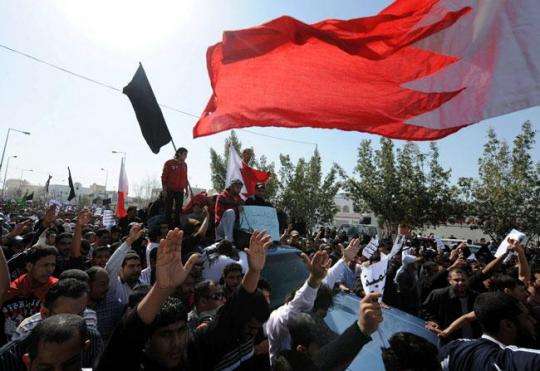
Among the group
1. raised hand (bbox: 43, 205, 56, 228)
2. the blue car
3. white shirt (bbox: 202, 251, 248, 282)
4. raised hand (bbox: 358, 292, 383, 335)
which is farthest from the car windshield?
raised hand (bbox: 43, 205, 56, 228)

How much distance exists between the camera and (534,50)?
249cm

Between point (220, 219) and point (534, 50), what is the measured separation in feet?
16.3

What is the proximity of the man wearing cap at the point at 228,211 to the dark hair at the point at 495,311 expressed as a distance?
4071 millimetres

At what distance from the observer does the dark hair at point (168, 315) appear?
2.06 metres

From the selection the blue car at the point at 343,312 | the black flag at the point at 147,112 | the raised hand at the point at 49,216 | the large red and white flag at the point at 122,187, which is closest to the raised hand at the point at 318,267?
the blue car at the point at 343,312

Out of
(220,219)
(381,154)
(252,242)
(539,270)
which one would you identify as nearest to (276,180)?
(381,154)

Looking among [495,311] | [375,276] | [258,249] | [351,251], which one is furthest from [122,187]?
[495,311]

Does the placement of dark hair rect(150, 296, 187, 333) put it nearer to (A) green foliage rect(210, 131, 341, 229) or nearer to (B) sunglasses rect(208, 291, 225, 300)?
(B) sunglasses rect(208, 291, 225, 300)

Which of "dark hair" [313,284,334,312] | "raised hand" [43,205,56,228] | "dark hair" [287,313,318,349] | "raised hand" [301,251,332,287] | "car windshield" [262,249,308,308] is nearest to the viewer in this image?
"dark hair" [287,313,318,349]

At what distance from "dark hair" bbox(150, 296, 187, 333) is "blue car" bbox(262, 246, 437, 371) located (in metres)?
1.41

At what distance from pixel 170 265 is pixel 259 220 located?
4711mm

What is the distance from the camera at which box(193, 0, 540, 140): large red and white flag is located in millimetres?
2586

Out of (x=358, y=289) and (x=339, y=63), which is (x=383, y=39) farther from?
(x=358, y=289)

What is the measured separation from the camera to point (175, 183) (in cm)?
793
